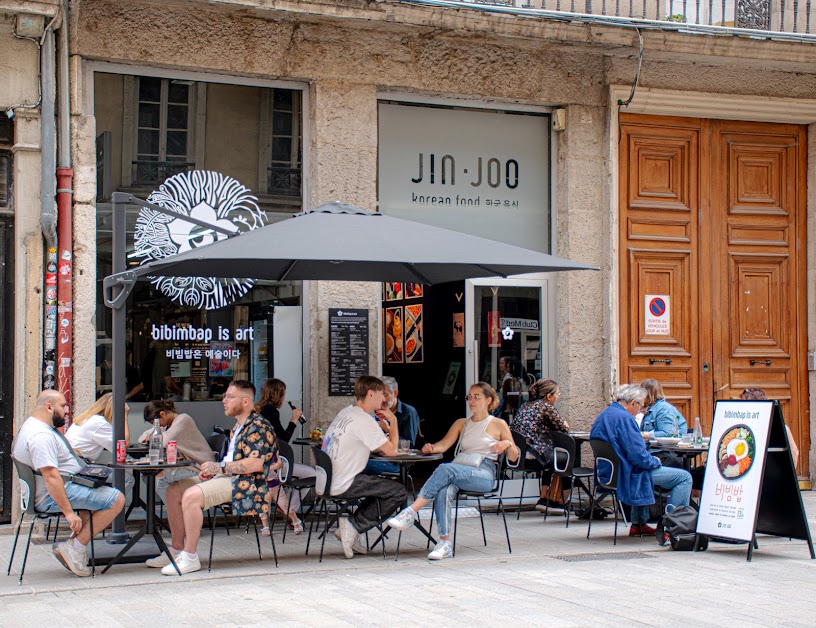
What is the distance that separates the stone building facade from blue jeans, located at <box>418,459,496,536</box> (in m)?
2.50

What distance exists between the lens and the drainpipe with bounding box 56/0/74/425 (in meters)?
9.91

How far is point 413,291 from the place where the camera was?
41.6 feet

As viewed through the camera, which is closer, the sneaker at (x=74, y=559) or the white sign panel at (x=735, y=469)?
the sneaker at (x=74, y=559)

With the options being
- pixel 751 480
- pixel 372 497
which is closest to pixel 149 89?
pixel 372 497

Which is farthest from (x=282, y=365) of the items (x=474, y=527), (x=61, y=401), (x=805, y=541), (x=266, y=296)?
(x=805, y=541)

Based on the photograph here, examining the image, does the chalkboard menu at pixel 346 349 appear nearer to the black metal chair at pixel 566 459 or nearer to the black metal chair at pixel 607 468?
the black metal chair at pixel 566 459

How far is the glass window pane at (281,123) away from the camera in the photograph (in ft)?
36.0

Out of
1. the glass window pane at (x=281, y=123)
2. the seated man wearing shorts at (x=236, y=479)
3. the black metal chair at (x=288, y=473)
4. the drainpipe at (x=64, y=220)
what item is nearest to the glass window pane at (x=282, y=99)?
the glass window pane at (x=281, y=123)

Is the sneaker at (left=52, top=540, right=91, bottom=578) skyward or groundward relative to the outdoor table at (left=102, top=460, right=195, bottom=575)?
groundward

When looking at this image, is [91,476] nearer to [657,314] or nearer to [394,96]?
[394,96]

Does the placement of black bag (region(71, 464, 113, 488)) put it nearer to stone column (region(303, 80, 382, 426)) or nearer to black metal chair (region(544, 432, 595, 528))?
stone column (region(303, 80, 382, 426))

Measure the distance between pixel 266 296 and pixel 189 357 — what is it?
3.10 feet

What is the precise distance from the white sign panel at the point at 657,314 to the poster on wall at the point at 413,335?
2.43 m

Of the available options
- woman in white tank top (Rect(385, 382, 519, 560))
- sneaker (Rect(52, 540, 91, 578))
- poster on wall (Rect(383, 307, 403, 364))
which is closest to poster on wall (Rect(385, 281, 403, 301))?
poster on wall (Rect(383, 307, 403, 364))
